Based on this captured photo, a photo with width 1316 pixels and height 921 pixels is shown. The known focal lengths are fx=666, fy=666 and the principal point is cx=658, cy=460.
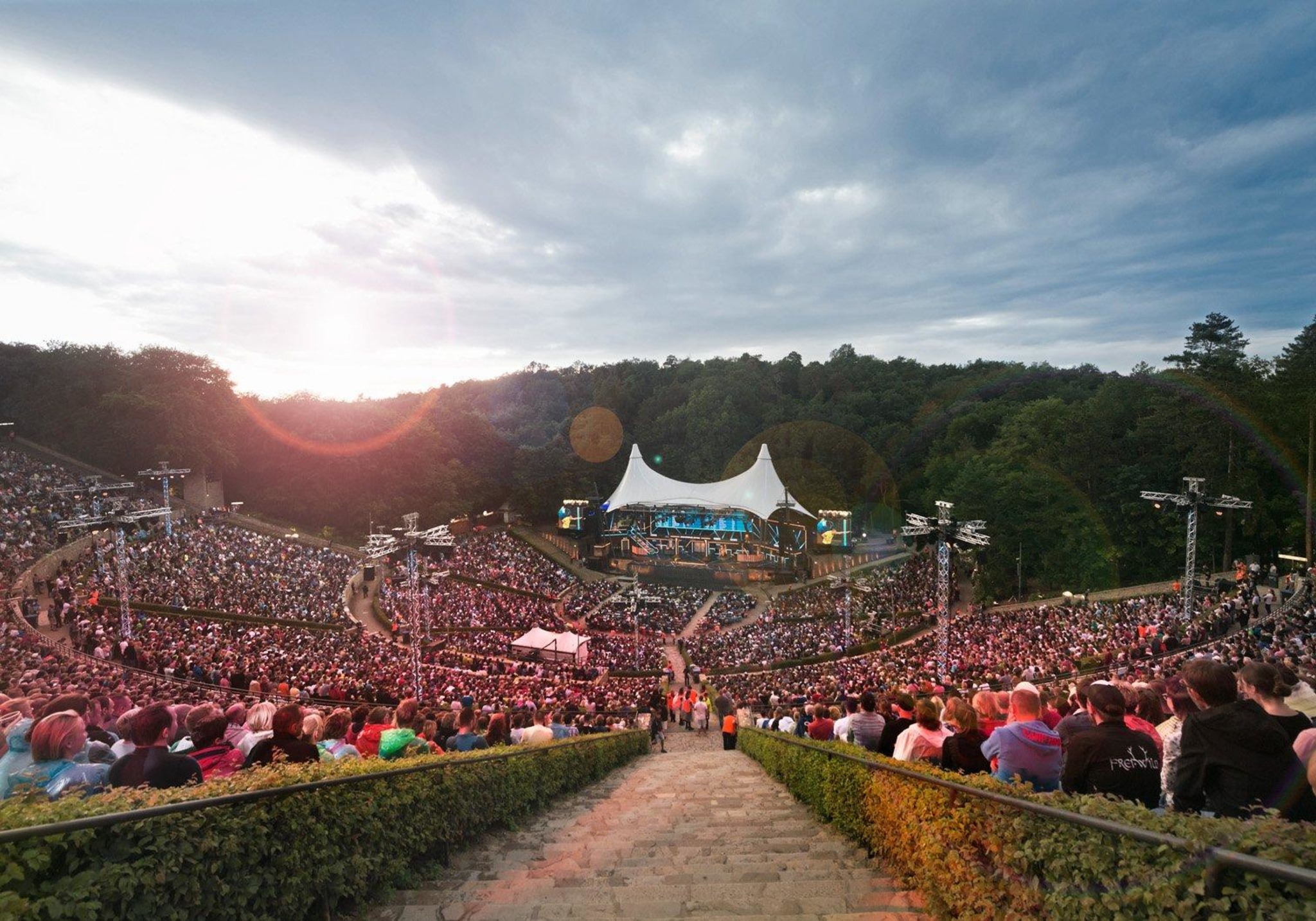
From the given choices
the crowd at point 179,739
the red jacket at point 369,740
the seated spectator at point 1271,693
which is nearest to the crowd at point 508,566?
the crowd at point 179,739

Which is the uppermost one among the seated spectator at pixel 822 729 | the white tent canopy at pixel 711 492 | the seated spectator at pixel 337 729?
the white tent canopy at pixel 711 492

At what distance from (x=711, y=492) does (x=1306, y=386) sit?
2371 centimetres

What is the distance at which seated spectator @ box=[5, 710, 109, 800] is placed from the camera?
9.36ft

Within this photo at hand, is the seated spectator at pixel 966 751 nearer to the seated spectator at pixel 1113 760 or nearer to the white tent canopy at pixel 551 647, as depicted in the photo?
the seated spectator at pixel 1113 760

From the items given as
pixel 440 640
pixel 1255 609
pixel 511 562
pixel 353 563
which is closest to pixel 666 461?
pixel 511 562

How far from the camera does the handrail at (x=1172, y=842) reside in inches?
62.8

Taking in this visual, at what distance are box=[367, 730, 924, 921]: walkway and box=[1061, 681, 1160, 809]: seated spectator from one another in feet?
3.61

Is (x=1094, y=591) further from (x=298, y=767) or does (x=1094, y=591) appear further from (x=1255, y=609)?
(x=298, y=767)

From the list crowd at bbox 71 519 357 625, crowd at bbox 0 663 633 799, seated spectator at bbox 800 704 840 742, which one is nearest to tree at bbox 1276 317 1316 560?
seated spectator at bbox 800 704 840 742

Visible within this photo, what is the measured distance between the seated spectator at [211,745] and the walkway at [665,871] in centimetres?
107

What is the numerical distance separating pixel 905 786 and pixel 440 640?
68.9 feet

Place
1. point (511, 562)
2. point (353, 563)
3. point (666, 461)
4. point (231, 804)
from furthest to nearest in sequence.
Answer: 1. point (666, 461)
2. point (511, 562)
3. point (353, 563)
4. point (231, 804)

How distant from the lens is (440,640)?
22453 millimetres

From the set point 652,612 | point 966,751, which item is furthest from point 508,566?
point 966,751
